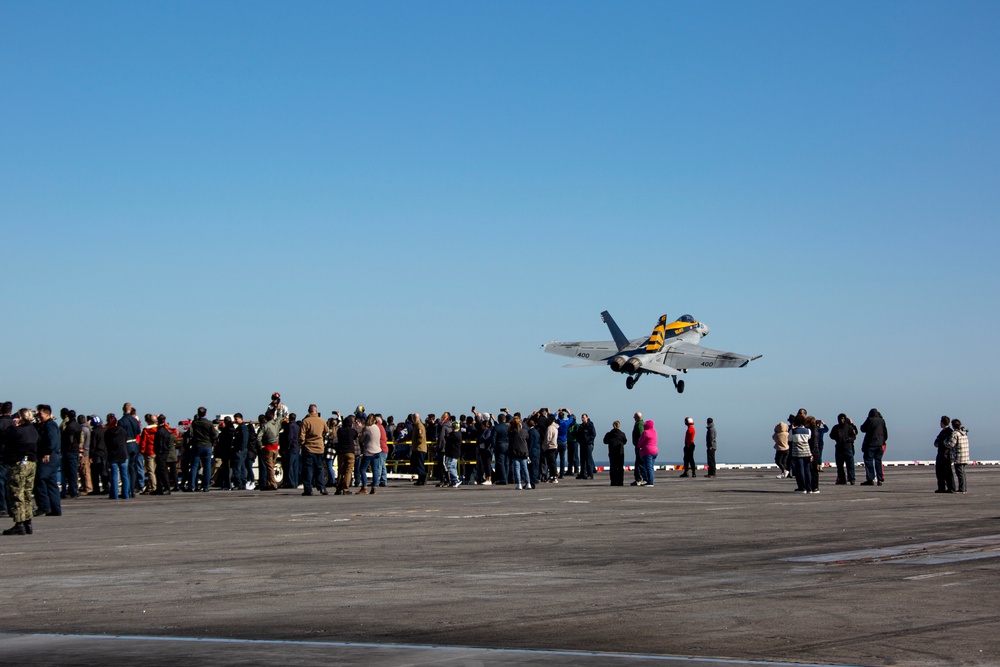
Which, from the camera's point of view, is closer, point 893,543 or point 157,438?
point 893,543

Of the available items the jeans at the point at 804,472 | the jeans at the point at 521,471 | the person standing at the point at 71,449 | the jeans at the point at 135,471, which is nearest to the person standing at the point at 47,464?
the person standing at the point at 71,449

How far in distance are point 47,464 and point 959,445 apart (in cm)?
1729

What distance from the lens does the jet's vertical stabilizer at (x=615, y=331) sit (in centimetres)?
7746

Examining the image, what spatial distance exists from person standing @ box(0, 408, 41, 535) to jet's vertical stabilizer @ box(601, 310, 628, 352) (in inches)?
2266

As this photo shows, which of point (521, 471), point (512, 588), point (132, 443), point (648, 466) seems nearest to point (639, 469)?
point (648, 466)

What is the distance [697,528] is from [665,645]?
9464mm

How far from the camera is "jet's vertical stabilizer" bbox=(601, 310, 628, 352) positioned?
77456 millimetres

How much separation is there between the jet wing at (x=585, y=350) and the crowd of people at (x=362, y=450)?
3839cm

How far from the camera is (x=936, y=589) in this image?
10320 mm

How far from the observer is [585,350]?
7662cm

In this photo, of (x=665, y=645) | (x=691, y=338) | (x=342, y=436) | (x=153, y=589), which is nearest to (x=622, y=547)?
(x=153, y=589)

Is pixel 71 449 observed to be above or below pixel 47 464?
above

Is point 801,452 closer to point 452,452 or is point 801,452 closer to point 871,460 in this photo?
point 871,460

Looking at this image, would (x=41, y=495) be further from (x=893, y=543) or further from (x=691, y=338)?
(x=691, y=338)
